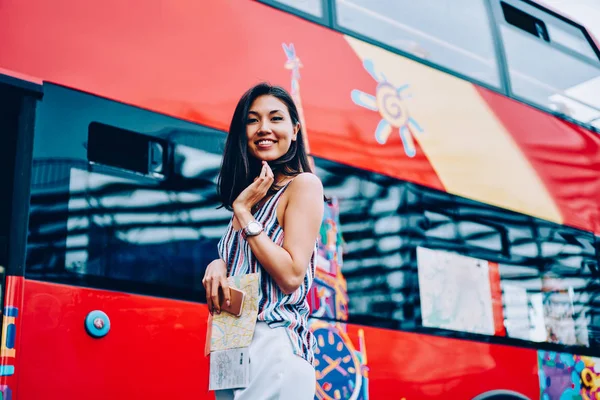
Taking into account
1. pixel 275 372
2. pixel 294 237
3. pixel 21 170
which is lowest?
pixel 275 372

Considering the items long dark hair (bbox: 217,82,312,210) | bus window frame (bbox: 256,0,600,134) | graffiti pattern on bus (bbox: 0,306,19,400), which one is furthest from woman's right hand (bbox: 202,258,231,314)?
bus window frame (bbox: 256,0,600,134)

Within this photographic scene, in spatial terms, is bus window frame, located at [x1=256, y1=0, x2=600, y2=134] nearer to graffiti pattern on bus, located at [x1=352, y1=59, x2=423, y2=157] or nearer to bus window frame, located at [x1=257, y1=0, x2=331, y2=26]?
bus window frame, located at [x1=257, y1=0, x2=331, y2=26]

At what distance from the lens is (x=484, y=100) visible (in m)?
4.71

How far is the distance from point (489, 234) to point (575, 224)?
0.97 meters

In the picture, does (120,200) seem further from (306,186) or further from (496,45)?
(496,45)

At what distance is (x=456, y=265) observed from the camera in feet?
13.4

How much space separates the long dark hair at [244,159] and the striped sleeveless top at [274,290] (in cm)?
9

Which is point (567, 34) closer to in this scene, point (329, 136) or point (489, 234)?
point (489, 234)

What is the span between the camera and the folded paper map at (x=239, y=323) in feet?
4.83

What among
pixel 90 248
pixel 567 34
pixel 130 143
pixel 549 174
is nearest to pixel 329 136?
pixel 130 143

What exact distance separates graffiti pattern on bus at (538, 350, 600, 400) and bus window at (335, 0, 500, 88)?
71.1 inches

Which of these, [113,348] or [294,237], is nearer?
[294,237]

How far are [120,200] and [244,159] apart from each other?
4.07 feet

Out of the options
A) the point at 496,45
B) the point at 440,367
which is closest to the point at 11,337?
the point at 440,367
